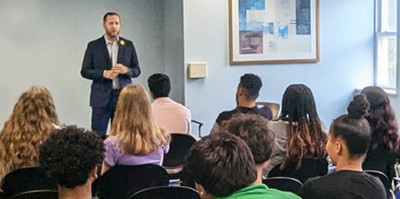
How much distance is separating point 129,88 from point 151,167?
61 cm

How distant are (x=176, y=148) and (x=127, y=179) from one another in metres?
0.85

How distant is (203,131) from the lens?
6.16m

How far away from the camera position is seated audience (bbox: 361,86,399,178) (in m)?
3.44

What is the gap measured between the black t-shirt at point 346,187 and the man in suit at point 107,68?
326 centimetres

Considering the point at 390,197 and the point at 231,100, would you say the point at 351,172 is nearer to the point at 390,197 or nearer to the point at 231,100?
the point at 390,197

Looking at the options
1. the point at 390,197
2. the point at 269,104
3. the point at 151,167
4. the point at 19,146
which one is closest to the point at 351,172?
the point at 390,197

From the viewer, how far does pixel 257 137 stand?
2197mm

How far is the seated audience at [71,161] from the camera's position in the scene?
1.99 m

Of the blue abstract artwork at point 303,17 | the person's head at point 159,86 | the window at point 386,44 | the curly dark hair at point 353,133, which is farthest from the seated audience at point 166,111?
the window at point 386,44

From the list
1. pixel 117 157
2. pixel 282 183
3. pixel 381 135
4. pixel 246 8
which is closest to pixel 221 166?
pixel 282 183

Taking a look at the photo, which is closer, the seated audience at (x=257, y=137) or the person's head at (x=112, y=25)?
the seated audience at (x=257, y=137)

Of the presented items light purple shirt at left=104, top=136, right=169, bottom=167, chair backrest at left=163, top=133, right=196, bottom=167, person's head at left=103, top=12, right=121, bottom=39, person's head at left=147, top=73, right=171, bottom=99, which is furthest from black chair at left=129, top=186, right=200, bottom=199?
person's head at left=103, top=12, right=121, bottom=39

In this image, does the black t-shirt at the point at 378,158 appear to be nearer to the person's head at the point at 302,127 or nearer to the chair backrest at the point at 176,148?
the person's head at the point at 302,127

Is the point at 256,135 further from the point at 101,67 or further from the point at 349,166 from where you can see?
the point at 101,67
